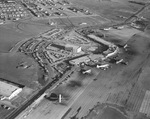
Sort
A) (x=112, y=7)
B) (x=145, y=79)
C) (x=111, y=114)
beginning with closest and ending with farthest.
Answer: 1. (x=111, y=114)
2. (x=145, y=79)
3. (x=112, y=7)

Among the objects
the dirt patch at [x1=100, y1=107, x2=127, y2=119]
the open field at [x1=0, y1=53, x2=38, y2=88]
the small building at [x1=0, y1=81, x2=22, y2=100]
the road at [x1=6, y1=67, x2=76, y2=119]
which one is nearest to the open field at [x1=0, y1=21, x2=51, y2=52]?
the open field at [x1=0, y1=53, x2=38, y2=88]

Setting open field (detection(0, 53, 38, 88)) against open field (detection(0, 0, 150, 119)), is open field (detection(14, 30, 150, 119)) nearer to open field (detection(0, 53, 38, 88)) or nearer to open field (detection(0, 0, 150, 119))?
open field (detection(0, 0, 150, 119))

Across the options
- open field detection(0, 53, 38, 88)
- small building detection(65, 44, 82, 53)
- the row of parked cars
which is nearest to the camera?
open field detection(0, 53, 38, 88)

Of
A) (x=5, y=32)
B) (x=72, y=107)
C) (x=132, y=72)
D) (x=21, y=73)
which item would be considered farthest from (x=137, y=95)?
(x=5, y=32)

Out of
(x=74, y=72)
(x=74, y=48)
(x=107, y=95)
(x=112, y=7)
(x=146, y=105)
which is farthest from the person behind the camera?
(x=112, y=7)

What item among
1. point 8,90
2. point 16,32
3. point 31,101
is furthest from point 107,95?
point 16,32

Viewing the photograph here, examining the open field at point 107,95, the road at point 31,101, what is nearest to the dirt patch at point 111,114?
the open field at point 107,95

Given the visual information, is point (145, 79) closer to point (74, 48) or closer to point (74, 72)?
point (74, 72)

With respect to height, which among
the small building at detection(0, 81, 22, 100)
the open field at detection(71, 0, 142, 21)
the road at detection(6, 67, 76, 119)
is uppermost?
the small building at detection(0, 81, 22, 100)

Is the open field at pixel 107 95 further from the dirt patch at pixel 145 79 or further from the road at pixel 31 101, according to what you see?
the road at pixel 31 101

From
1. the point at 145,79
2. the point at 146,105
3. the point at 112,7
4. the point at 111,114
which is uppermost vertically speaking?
the point at 111,114

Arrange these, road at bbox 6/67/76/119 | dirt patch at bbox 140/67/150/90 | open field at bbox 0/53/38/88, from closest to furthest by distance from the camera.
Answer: road at bbox 6/67/76/119, open field at bbox 0/53/38/88, dirt patch at bbox 140/67/150/90
